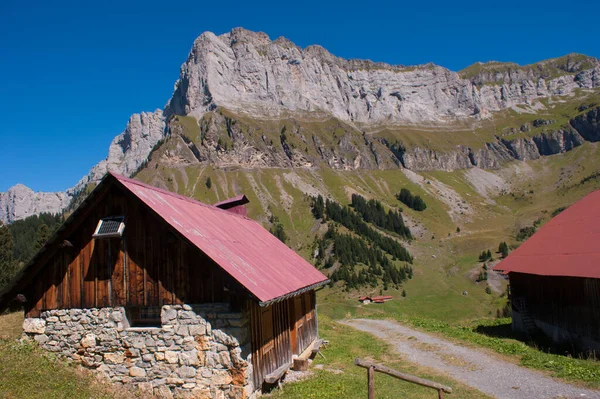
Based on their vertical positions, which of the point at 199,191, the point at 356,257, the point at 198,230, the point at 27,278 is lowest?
the point at 356,257

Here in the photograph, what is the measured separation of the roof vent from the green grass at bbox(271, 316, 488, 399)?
7.51 meters

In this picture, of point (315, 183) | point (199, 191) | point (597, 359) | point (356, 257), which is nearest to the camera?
point (597, 359)

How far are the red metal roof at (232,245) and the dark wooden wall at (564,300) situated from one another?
12.8 metres

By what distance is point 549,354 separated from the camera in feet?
61.7

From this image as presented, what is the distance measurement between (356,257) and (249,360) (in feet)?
252

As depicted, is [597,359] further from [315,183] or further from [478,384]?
[315,183]

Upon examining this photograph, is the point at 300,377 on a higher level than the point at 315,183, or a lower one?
lower

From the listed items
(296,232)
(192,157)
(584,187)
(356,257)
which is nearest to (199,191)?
(192,157)

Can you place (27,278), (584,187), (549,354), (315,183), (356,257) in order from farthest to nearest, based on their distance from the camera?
(315,183) < (584,187) < (356,257) < (549,354) < (27,278)

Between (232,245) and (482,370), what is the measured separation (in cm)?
1160

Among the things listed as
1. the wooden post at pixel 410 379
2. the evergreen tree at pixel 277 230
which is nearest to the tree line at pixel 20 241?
the wooden post at pixel 410 379

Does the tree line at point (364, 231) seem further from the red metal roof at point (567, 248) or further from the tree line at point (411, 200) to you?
the red metal roof at point (567, 248)

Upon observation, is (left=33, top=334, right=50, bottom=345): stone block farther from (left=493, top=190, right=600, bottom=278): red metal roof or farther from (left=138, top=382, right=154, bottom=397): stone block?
(left=493, top=190, right=600, bottom=278): red metal roof

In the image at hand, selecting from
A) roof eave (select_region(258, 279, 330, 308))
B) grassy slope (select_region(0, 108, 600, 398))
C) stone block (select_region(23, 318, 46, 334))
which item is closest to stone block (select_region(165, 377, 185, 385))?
grassy slope (select_region(0, 108, 600, 398))
